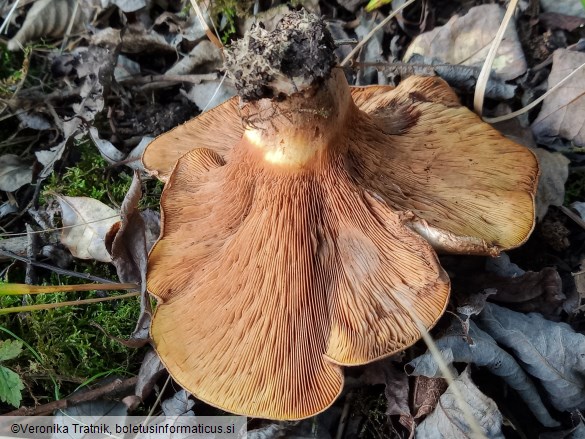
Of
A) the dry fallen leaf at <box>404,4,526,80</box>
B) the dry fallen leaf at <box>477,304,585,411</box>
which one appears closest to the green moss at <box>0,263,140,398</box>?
the dry fallen leaf at <box>477,304,585,411</box>

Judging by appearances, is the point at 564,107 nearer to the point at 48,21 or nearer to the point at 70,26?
the point at 70,26

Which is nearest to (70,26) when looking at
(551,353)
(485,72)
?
(485,72)

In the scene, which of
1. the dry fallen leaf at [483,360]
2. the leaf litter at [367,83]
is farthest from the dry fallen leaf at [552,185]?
the dry fallen leaf at [483,360]

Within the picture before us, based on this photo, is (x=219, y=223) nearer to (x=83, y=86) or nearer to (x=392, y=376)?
(x=392, y=376)

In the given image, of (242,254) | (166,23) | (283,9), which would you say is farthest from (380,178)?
(166,23)

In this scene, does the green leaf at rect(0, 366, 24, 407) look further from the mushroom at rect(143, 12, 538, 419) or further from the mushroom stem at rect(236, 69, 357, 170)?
the mushroom stem at rect(236, 69, 357, 170)

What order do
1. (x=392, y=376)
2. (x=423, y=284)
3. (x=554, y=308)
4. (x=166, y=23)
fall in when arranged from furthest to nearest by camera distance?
(x=166, y=23) → (x=554, y=308) → (x=392, y=376) → (x=423, y=284)
